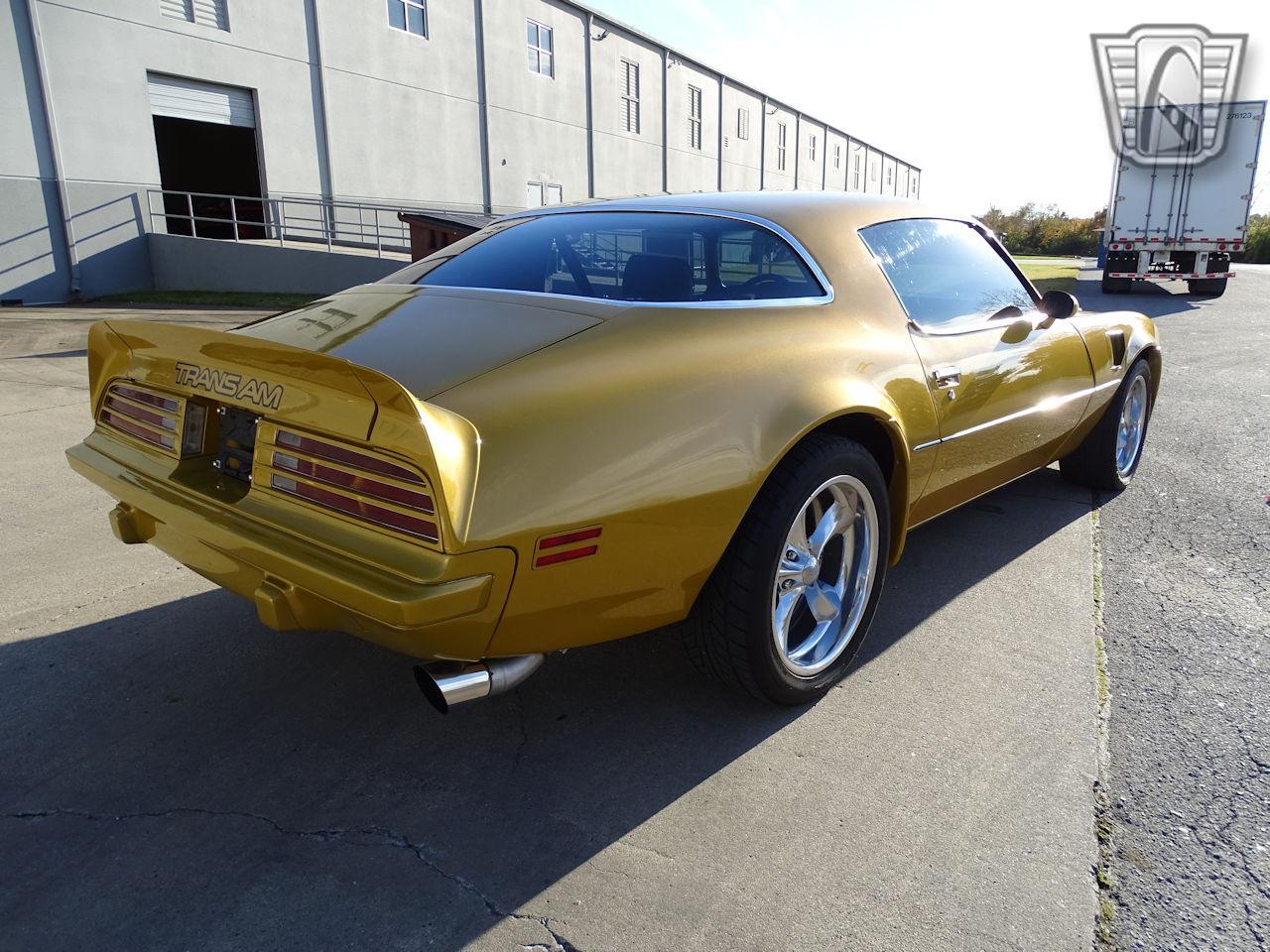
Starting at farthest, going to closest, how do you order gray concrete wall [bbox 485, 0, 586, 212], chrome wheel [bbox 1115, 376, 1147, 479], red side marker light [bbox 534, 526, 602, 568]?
1. gray concrete wall [bbox 485, 0, 586, 212]
2. chrome wheel [bbox 1115, 376, 1147, 479]
3. red side marker light [bbox 534, 526, 602, 568]

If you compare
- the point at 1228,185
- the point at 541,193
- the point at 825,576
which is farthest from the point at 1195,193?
the point at 825,576

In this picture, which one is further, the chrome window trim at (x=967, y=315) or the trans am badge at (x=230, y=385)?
the chrome window trim at (x=967, y=315)

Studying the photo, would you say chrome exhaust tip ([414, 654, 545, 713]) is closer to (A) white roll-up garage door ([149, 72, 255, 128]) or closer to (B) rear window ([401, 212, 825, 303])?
(B) rear window ([401, 212, 825, 303])

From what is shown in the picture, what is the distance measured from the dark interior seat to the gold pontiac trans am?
0.01 m

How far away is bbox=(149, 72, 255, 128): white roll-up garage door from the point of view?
1505cm

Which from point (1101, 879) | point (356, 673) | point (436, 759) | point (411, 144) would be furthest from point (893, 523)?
point (411, 144)

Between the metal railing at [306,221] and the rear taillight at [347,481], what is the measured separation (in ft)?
44.0

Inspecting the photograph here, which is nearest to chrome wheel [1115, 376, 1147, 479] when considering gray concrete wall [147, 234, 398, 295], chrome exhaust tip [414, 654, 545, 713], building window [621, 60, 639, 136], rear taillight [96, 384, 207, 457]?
chrome exhaust tip [414, 654, 545, 713]

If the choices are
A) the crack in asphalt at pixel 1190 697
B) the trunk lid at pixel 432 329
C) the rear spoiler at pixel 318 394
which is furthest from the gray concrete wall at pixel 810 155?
the rear spoiler at pixel 318 394

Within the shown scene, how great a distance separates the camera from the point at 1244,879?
1.96m

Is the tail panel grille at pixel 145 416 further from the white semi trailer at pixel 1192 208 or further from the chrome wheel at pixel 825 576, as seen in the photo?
the white semi trailer at pixel 1192 208

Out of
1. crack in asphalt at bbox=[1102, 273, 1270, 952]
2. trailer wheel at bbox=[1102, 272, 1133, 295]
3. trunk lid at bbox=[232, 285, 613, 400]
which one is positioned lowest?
crack in asphalt at bbox=[1102, 273, 1270, 952]

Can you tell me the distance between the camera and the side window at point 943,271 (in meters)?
3.12

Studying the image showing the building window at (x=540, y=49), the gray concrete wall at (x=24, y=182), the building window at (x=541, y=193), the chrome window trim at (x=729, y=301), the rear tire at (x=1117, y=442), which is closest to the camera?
the chrome window trim at (x=729, y=301)
